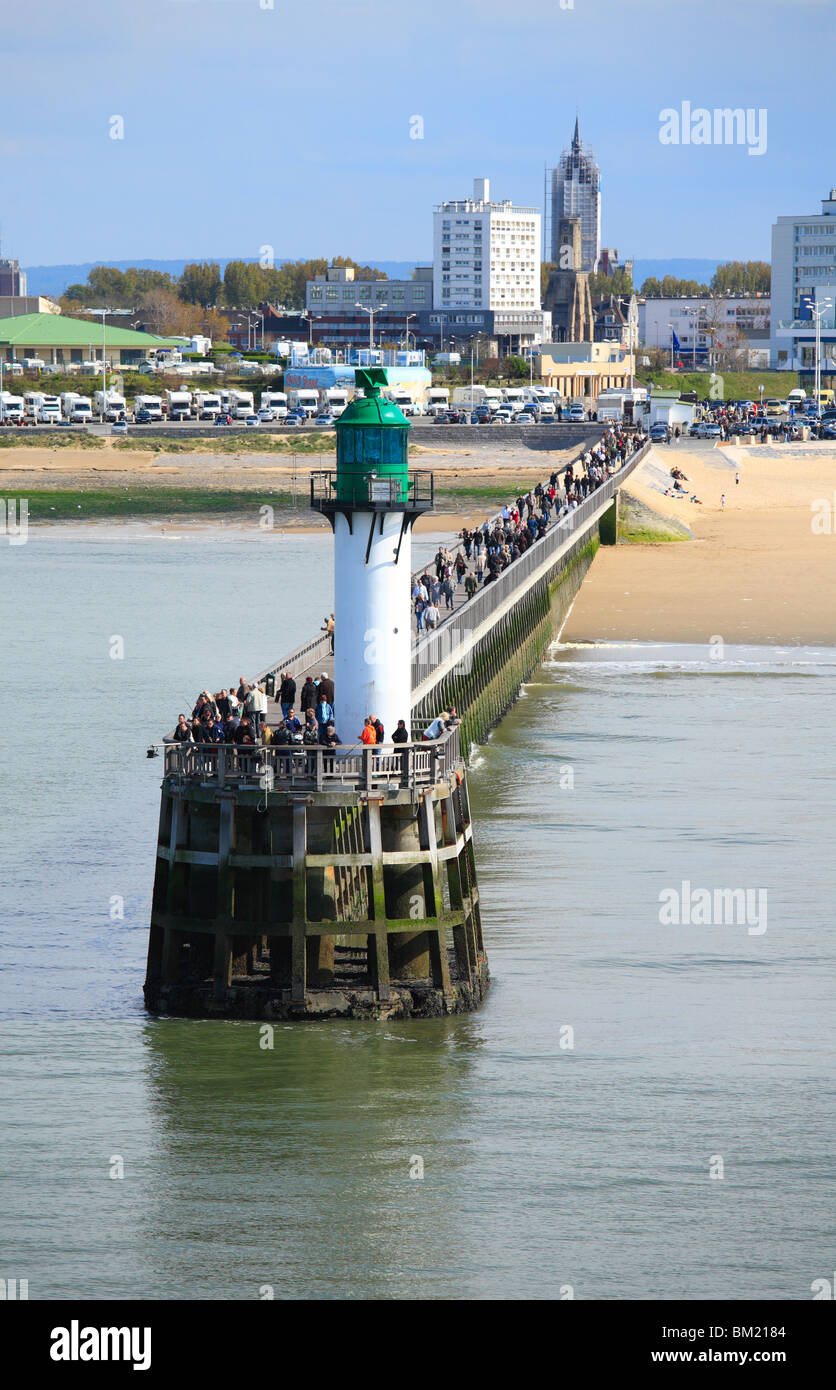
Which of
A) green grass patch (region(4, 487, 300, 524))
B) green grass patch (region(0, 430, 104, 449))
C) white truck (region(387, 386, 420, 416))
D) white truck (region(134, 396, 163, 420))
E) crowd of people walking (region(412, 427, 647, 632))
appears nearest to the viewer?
crowd of people walking (region(412, 427, 647, 632))

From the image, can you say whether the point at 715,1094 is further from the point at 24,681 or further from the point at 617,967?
the point at 24,681

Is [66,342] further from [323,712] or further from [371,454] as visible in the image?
[371,454]

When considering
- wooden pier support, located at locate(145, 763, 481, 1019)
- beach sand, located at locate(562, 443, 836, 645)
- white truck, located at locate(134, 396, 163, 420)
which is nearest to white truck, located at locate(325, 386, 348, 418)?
white truck, located at locate(134, 396, 163, 420)

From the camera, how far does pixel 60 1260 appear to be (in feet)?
57.0

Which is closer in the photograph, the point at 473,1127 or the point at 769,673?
the point at 473,1127

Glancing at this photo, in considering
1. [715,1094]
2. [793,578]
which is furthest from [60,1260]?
[793,578]

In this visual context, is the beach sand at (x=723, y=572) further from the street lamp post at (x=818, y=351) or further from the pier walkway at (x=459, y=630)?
the street lamp post at (x=818, y=351)

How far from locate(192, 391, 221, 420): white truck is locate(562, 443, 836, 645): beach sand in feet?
124

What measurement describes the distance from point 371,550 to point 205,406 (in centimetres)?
11163

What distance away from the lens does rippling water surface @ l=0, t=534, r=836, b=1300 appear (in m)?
17.5

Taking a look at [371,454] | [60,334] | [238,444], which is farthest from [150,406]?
[371,454]

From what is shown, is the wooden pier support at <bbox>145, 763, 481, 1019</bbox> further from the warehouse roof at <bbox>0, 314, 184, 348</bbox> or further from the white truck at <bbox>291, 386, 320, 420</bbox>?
the warehouse roof at <bbox>0, 314, 184, 348</bbox>

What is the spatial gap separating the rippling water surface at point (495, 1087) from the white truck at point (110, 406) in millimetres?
94296

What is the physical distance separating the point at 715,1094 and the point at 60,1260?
7.05 m
